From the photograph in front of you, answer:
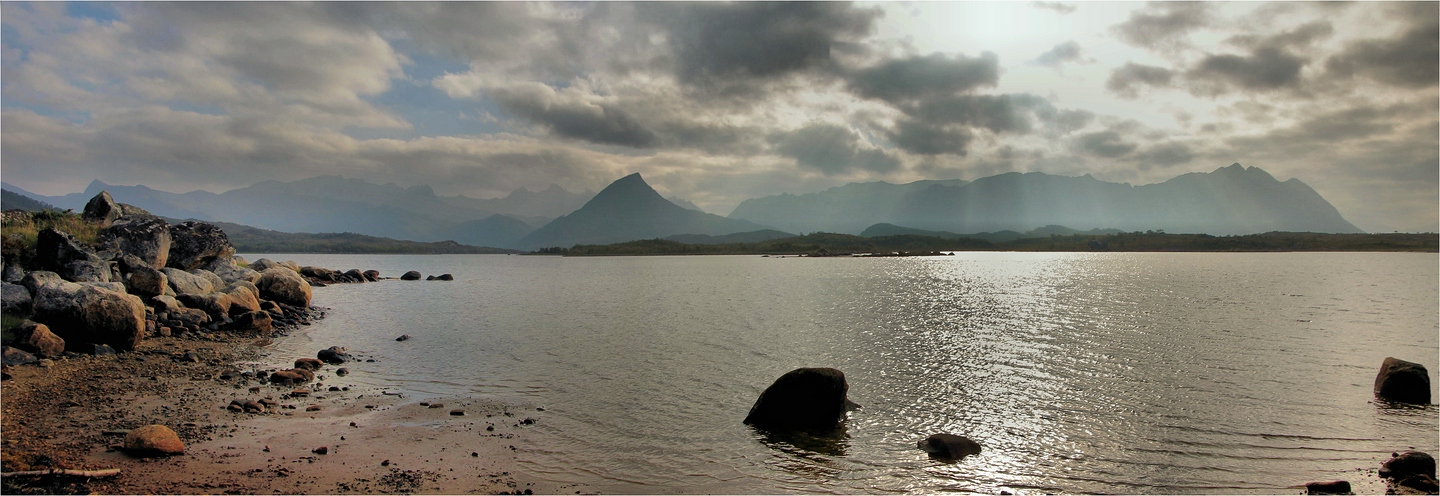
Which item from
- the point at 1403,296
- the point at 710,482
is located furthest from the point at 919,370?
the point at 1403,296

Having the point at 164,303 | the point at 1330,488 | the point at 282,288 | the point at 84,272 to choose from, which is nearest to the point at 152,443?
the point at 84,272

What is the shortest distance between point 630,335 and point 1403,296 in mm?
73515

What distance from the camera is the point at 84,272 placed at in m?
26.4

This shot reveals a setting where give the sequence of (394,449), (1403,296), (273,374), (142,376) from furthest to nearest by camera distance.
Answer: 1. (1403,296)
2. (273,374)
3. (142,376)
4. (394,449)

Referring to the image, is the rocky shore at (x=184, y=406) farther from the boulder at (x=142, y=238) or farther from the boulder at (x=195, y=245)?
the boulder at (x=195, y=245)

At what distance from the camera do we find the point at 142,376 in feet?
65.7

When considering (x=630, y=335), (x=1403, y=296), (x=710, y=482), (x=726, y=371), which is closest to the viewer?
(x=710, y=482)

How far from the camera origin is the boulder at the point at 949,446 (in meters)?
15.0

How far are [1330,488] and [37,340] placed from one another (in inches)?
1420

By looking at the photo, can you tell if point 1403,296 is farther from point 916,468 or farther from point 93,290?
point 93,290

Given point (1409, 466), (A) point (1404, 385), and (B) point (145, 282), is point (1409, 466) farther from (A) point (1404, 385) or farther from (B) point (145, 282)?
(B) point (145, 282)

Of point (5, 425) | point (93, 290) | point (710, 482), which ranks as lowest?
point (710, 482)

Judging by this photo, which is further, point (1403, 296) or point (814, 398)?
point (1403, 296)

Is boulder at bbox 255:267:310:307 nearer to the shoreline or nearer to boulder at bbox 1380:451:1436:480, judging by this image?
the shoreline
